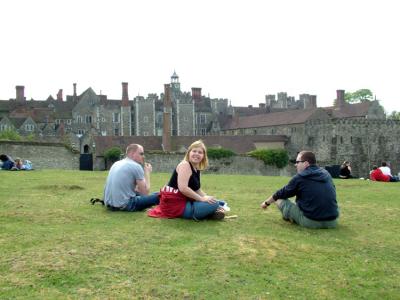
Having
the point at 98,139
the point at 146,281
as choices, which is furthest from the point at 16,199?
the point at 98,139

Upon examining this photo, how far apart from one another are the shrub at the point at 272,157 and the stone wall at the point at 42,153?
54.8 feet

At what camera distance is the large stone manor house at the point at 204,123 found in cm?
5772

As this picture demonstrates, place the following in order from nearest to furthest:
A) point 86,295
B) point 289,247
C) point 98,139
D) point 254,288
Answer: point 86,295, point 254,288, point 289,247, point 98,139

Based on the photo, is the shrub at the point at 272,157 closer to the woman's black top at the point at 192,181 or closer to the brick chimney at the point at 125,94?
the woman's black top at the point at 192,181

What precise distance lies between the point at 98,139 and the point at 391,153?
1355 inches

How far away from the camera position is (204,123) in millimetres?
96625

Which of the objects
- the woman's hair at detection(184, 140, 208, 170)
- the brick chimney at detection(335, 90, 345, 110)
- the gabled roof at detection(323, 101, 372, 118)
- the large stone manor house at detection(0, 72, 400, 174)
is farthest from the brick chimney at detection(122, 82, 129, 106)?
the woman's hair at detection(184, 140, 208, 170)

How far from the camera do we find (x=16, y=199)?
35.9 ft

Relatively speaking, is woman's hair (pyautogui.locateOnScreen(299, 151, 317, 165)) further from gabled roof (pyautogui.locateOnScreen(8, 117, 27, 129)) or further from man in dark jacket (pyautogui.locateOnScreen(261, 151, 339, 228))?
gabled roof (pyautogui.locateOnScreen(8, 117, 27, 129))

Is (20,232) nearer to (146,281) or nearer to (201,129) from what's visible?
(146,281)

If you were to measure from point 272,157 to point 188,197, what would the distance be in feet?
119

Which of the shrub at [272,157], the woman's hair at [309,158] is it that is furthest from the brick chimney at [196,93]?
the woman's hair at [309,158]

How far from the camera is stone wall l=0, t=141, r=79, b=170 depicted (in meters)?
32.6

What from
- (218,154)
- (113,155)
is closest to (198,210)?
(218,154)
